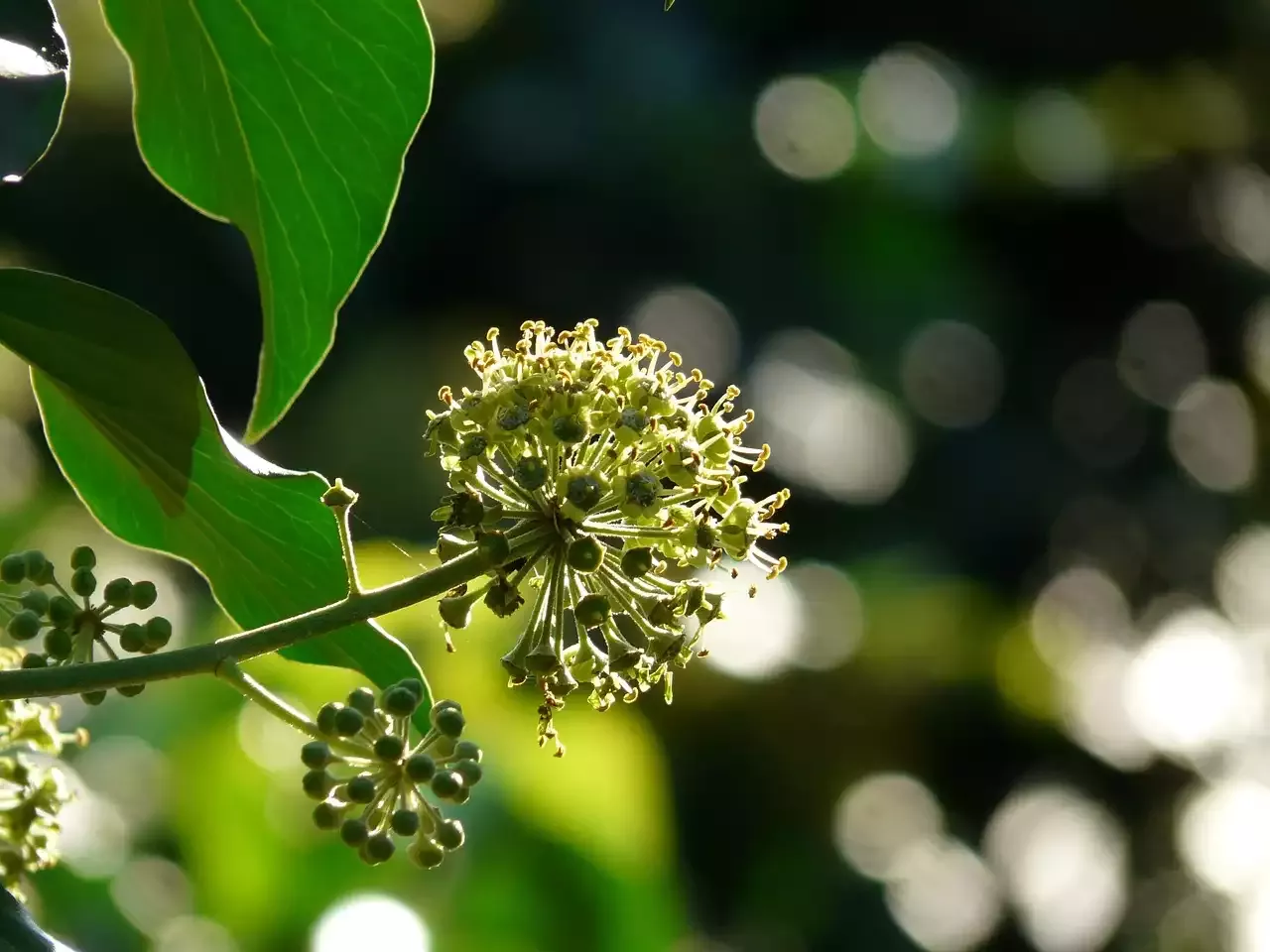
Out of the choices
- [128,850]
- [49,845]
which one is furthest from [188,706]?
[49,845]

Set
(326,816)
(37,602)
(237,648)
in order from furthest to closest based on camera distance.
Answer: (37,602) → (326,816) → (237,648)

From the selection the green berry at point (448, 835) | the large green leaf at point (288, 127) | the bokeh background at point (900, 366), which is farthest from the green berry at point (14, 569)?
the bokeh background at point (900, 366)

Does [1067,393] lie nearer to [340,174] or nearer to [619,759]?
[619,759]

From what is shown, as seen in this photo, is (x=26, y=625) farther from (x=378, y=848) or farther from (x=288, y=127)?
(x=288, y=127)

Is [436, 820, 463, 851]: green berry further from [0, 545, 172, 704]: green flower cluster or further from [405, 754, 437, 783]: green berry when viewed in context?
[0, 545, 172, 704]: green flower cluster

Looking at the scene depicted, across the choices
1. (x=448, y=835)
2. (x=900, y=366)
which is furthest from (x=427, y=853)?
(x=900, y=366)

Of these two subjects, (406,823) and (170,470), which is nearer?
(406,823)
